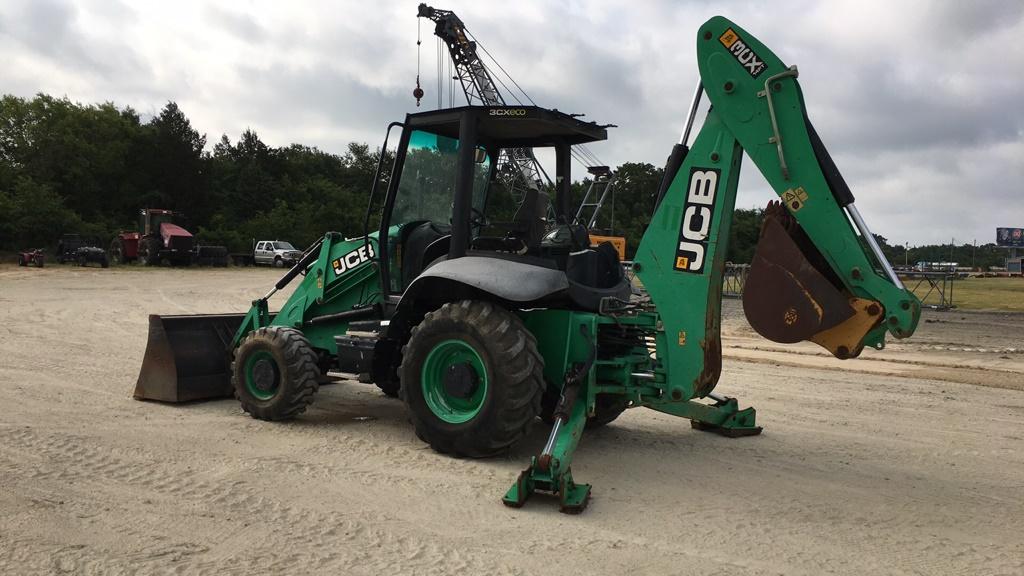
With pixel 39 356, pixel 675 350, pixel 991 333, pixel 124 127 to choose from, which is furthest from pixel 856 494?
pixel 124 127

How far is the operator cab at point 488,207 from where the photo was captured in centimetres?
616

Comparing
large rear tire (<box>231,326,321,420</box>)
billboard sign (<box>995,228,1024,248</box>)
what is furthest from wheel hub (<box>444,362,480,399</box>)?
billboard sign (<box>995,228,1024,248</box>)

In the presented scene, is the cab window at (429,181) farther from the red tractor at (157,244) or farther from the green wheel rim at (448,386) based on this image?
the red tractor at (157,244)

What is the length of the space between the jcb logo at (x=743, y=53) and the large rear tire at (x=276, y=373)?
4.34 m

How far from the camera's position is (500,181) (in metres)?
7.46

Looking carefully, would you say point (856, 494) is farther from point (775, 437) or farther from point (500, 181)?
point (500, 181)

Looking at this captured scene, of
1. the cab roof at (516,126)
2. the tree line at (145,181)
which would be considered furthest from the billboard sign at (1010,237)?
the cab roof at (516,126)

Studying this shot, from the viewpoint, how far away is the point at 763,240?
5117 millimetres

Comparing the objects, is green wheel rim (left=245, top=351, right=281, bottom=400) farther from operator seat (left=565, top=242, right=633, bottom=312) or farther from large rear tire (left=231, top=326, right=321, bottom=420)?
operator seat (left=565, top=242, right=633, bottom=312)

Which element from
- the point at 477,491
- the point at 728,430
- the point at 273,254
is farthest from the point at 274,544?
the point at 273,254

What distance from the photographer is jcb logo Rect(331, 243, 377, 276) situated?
7215mm

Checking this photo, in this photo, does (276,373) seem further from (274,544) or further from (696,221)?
(696,221)

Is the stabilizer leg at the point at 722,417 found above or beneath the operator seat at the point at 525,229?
beneath

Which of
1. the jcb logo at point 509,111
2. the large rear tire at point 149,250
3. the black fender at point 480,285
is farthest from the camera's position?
the large rear tire at point 149,250
